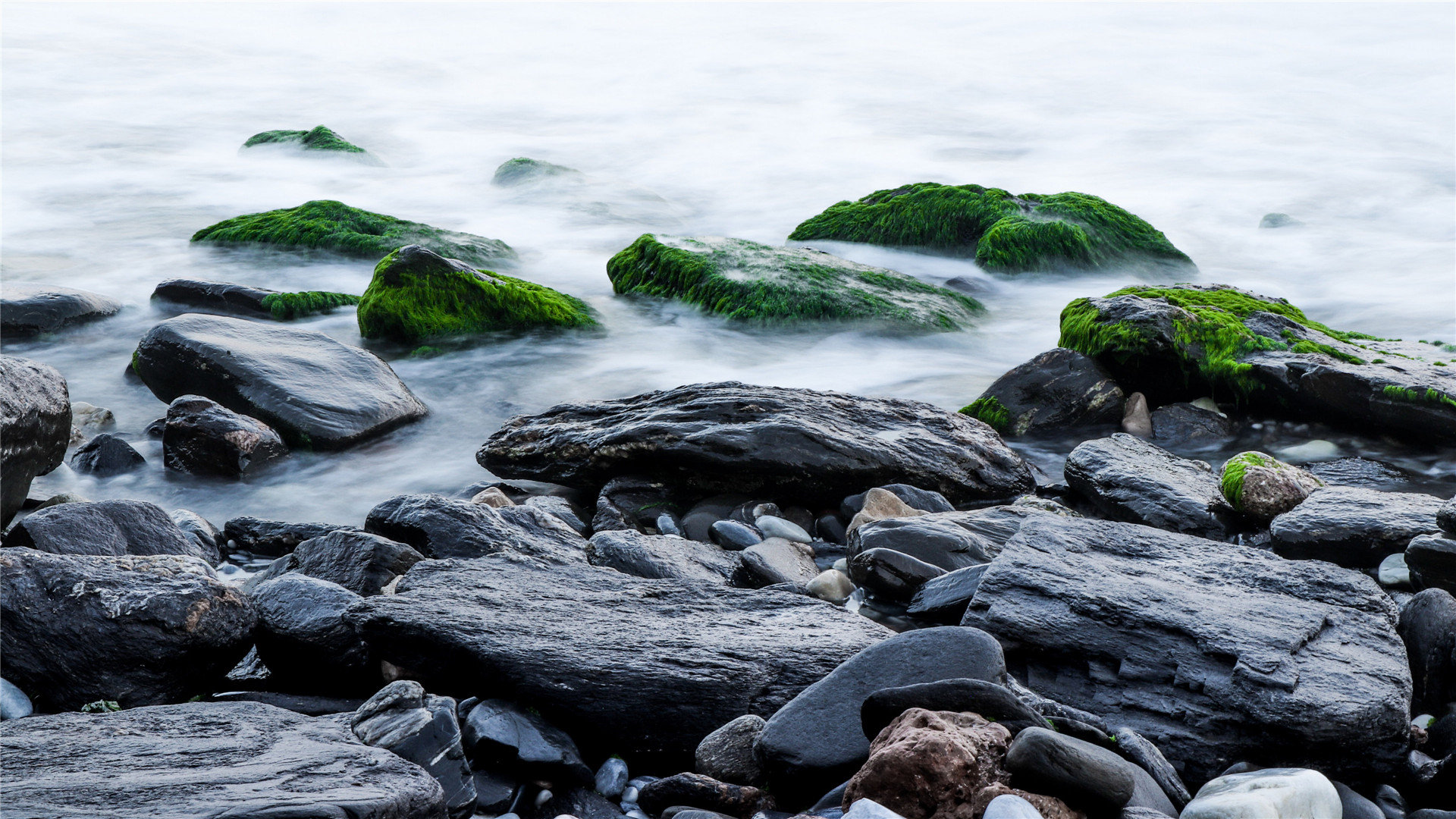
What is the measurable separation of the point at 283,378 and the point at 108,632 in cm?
354

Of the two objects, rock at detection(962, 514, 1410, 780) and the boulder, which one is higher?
rock at detection(962, 514, 1410, 780)

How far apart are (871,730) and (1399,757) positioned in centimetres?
140

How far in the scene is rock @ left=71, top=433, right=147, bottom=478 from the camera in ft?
19.3

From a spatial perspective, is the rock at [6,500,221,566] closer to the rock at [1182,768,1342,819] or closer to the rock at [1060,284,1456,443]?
the rock at [1182,768,1342,819]

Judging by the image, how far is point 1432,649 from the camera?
3205 mm

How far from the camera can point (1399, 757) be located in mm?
2760

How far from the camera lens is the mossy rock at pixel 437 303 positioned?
8078mm

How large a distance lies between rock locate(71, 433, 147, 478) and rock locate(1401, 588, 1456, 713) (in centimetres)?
592

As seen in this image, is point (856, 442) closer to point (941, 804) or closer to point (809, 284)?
point (941, 804)

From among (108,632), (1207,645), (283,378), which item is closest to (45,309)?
(283,378)

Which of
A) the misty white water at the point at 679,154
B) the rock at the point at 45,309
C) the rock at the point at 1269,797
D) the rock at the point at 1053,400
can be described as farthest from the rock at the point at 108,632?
the rock at the point at 45,309

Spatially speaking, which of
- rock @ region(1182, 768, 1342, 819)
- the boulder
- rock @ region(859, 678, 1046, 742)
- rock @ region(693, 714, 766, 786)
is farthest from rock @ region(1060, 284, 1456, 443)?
the boulder

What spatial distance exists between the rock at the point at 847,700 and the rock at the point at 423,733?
690 mm

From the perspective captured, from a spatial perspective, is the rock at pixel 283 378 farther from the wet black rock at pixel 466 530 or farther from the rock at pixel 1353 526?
the rock at pixel 1353 526
